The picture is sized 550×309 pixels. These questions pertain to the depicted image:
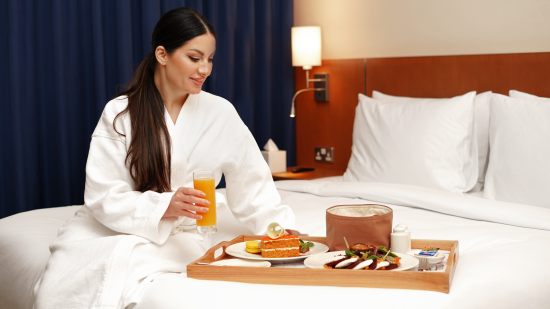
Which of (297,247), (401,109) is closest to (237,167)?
(297,247)

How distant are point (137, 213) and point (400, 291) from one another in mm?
773

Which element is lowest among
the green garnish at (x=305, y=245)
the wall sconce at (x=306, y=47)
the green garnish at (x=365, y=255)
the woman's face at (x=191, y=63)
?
the green garnish at (x=305, y=245)

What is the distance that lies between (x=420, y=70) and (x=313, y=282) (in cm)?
212

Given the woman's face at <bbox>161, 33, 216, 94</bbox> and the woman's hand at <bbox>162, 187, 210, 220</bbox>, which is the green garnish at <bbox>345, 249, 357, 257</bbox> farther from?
the woman's face at <bbox>161, 33, 216, 94</bbox>

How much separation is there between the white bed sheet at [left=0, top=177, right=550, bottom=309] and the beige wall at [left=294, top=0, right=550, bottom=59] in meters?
1.08

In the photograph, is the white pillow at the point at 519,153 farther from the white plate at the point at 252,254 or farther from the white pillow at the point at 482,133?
the white plate at the point at 252,254

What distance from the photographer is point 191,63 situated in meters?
1.79

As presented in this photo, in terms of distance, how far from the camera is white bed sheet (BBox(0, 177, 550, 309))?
A: 1238 mm

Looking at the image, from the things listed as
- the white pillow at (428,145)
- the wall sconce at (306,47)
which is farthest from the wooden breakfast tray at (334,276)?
the wall sconce at (306,47)

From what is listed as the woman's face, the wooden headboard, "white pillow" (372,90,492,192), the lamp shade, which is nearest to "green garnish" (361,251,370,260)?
the woman's face

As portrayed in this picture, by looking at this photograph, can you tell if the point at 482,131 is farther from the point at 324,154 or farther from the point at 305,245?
the point at 305,245

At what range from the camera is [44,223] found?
210 centimetres

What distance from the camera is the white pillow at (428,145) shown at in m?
2.61

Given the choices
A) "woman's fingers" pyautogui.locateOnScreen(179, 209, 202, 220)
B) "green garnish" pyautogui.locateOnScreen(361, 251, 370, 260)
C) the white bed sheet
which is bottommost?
the white bed sheet
